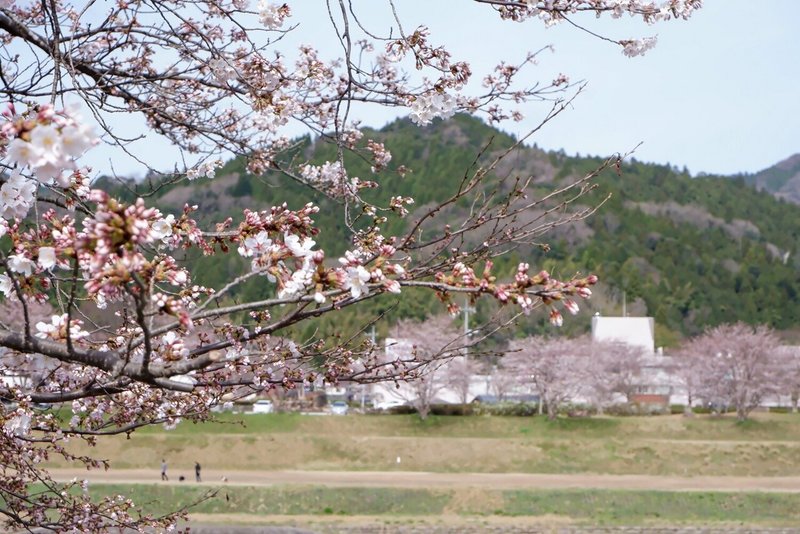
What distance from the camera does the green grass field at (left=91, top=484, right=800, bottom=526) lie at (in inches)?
684

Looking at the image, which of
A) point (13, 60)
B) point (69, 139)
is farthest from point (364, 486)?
point (69, 139)

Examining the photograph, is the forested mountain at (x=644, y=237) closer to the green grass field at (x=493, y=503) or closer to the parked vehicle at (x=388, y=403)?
the parked vehicle at (x=388, y=403)

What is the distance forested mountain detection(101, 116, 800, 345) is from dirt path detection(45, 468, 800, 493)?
13.3m

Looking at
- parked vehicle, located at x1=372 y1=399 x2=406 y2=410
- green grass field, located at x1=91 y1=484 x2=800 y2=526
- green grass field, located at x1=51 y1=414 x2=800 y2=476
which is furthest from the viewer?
parked vehicle, located at x1=372 y1=399 x2=406 y2=410

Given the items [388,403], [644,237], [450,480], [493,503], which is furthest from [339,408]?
[644,237]

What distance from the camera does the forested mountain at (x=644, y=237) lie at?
183 feet

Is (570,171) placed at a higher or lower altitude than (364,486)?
higher

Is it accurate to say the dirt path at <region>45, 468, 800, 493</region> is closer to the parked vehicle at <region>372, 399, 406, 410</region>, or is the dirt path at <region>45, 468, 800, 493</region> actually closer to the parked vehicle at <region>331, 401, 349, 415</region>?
the parked vehicle at <region>331, 401, 349, 415</region>

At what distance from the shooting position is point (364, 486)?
1939 centimetres

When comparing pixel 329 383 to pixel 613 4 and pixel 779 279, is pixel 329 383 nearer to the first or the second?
pixel 613 4

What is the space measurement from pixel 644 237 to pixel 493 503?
61346 mm

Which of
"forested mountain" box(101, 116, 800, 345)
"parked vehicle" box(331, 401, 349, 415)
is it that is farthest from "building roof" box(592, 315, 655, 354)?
"parked vehicle" box(331, 401, 349, 415)

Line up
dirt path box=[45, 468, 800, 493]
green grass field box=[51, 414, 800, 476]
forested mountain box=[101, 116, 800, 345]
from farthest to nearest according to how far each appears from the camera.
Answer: forested mountain box=[101, 116, 800, 345] → green grass field box=[51, 414, 800, 476] → dirt path box=[45, 468, 800, 493]

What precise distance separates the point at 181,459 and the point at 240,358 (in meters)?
23.1
